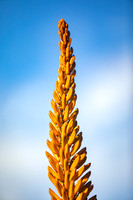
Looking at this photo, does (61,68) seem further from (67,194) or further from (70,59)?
(67,194)

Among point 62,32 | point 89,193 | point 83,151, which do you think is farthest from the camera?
point 62,32

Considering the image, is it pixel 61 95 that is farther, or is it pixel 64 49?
pixel 64 49

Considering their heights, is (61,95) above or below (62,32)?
below

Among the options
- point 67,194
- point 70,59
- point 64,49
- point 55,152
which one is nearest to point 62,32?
point 64,49

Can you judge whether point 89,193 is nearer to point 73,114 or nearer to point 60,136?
point 60,136

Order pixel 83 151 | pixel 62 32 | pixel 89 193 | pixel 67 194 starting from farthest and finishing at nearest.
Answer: pixel 62 32 → pixel 83 151 → pixel 89 193 → pixel 67 194

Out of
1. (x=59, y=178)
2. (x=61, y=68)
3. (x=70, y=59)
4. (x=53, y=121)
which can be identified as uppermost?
(x=70, y=59)
